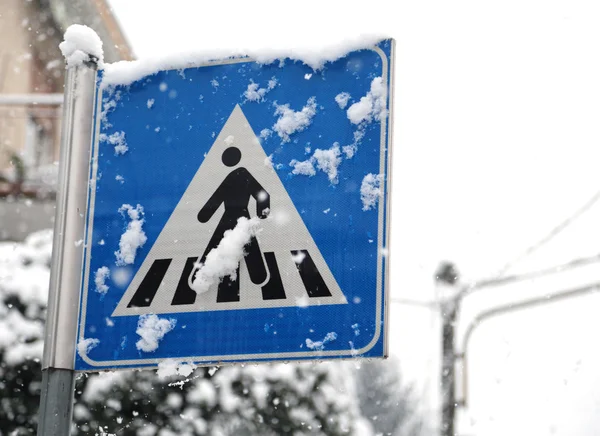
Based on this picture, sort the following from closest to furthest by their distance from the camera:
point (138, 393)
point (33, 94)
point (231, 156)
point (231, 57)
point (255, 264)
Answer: point (255, 264)
point (231, 156)
point (231, 57)
point (138, 393)
point (33, 94)

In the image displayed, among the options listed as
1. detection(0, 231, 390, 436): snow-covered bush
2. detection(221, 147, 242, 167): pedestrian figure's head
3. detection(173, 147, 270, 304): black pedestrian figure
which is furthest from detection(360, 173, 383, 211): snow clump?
detection(0, 231, 390, 436): snow-covered bush

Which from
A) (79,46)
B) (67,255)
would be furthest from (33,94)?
(67,255)

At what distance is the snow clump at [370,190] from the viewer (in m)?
2.21

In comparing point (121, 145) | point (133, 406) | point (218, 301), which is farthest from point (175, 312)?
point (133, 406)

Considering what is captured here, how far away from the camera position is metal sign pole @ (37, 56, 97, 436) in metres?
2.23

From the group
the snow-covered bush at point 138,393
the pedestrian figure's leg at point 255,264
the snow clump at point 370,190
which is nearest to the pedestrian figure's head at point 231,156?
the pedestrian figure's leg at point 255,264

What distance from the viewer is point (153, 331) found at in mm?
2287

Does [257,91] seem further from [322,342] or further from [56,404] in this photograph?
[56,404]

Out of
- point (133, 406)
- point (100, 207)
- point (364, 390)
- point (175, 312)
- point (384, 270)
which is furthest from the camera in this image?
point (364, 390)

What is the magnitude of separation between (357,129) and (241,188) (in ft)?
1.12

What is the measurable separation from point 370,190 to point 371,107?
22 cm

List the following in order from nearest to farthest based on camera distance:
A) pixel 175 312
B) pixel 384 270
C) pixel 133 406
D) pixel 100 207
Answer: pixel 384 270, pixel 175 312, pixel 100 207, pixel 133 406

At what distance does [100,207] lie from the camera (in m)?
2.46

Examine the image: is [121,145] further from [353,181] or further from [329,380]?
[329,380]
